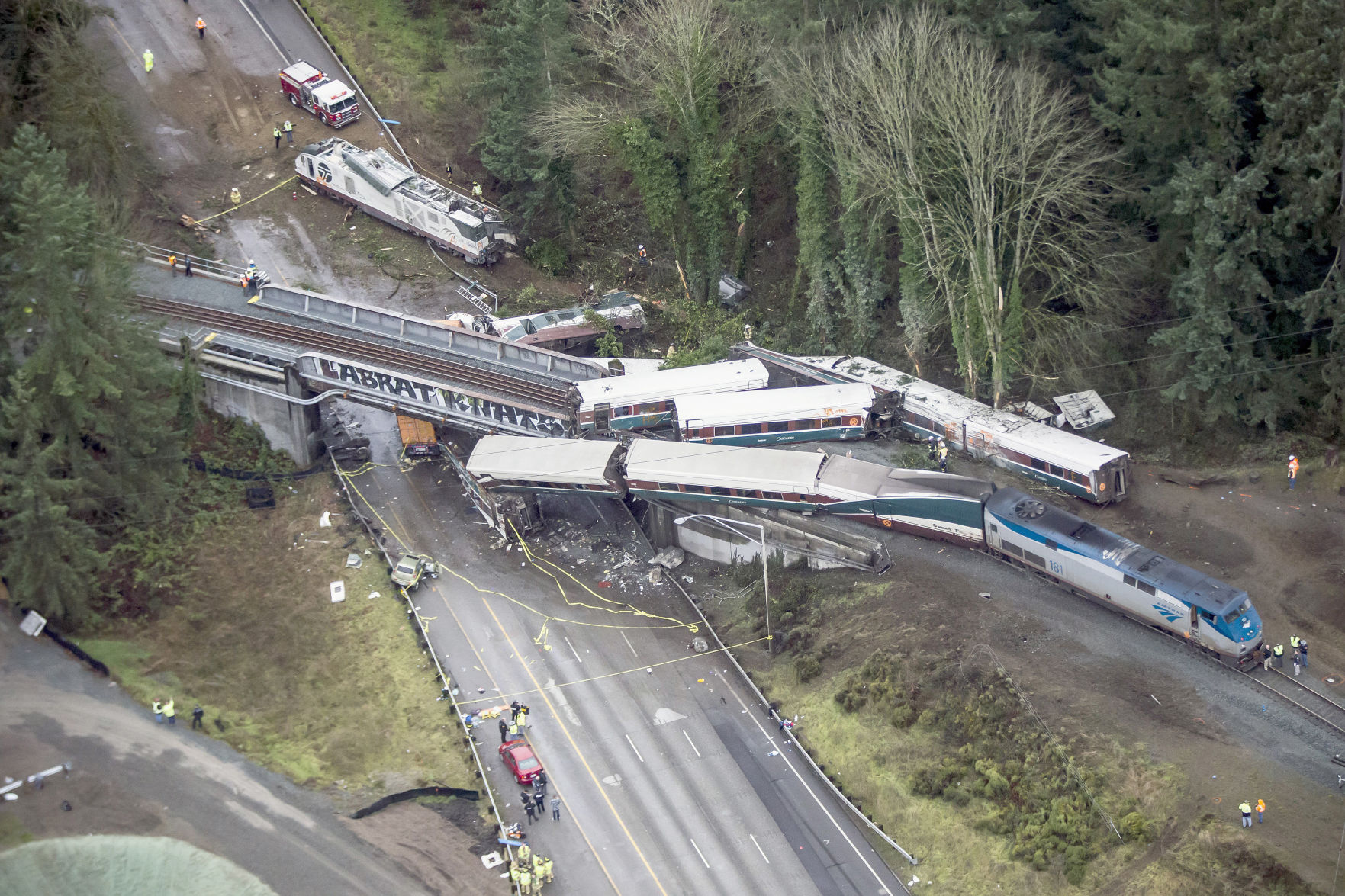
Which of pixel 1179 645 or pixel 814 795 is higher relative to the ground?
pixel 1179 645

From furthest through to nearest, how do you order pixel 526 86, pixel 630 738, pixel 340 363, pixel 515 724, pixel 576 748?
pixel 526 86 < pixel 340 363 < pixel 515 724 < pixel 630 738 < pixel 576 748

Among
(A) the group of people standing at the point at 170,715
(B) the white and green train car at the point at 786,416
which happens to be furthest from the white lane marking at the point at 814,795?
(A) the group of people standing at the point at 170,715

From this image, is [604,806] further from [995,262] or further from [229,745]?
[995,262]

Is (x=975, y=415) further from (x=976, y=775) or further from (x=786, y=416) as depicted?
(x=976, y=775)

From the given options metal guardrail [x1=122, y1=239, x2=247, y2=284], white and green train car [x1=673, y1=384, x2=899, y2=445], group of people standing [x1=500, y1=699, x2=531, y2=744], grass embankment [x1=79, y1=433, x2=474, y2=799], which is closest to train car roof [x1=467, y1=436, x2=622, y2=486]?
white and green train car [x1=673, y1=384, x2=899, y2=445]

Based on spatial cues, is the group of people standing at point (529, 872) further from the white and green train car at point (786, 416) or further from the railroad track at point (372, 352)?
the railroad track at point (372, 352)

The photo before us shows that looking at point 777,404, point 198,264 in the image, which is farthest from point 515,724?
Answer: point 198,264
